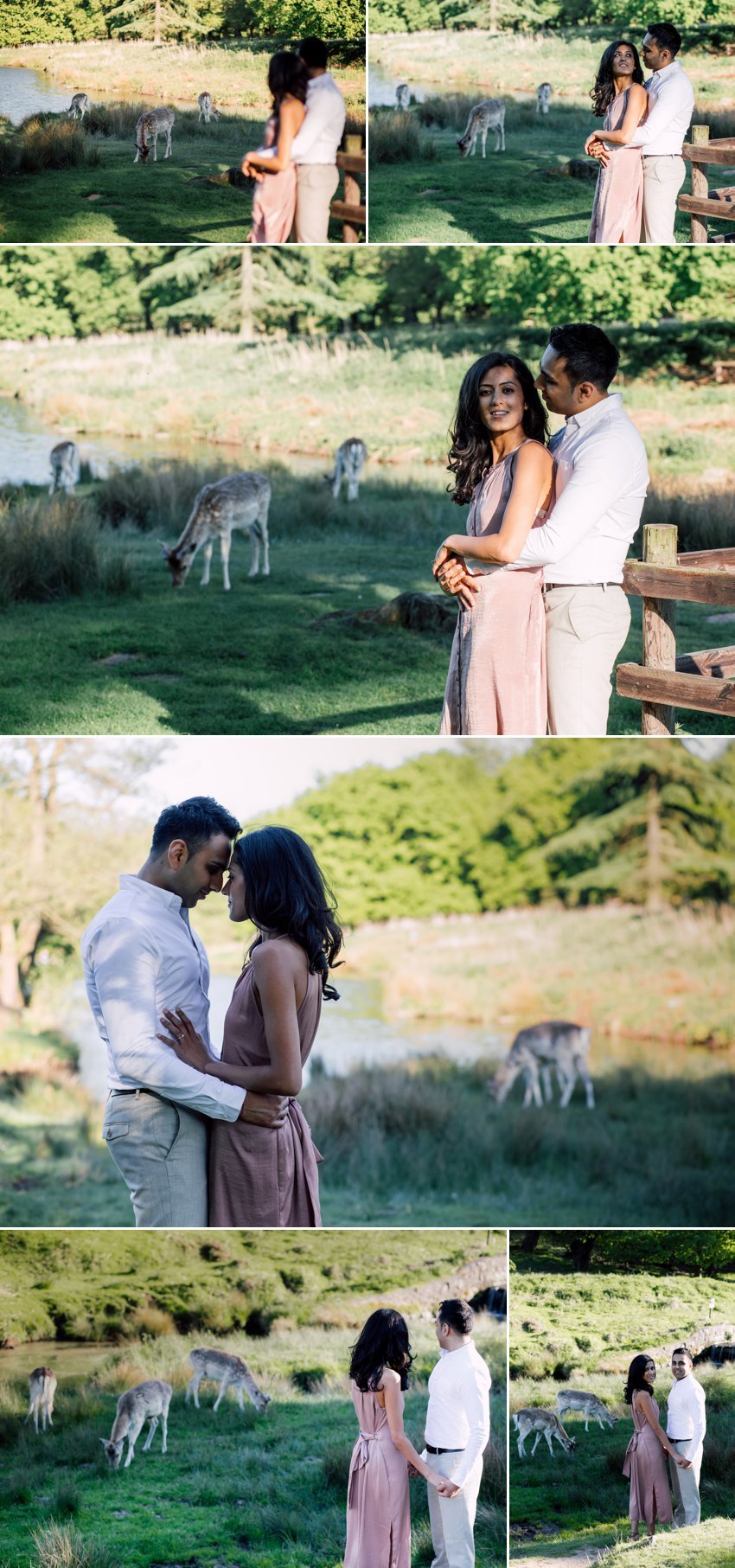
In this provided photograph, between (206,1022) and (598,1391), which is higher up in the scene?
(206,1022)

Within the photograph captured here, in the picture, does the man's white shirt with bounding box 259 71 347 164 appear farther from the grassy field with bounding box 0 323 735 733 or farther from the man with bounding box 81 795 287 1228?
the man with bounding box 81 795 287 1228

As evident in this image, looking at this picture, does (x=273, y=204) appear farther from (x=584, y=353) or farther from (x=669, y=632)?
(x=584, y=353)

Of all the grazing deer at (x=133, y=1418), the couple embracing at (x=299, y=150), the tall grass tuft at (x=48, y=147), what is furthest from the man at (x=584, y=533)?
the tall grass tuft at (x=48, y=147)

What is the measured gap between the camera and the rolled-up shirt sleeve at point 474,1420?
4.55 m

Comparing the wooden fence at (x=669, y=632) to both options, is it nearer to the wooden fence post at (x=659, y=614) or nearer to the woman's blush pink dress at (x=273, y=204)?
the wooden fence post at (x=659, y=614)

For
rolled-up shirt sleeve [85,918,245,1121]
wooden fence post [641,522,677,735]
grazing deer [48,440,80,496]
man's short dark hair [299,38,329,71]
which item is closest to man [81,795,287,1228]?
rolled-up shirt sleeve [85,918,245,1121]

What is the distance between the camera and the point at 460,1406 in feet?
14.9

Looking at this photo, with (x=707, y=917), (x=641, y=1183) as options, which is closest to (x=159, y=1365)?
(x=641, y=1183)

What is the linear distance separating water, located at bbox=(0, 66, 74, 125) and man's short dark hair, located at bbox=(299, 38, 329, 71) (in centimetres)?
165

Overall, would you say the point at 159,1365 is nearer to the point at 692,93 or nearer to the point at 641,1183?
the point at 641,1183

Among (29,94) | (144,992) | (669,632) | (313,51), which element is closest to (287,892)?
(144,992)

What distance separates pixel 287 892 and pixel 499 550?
151cm

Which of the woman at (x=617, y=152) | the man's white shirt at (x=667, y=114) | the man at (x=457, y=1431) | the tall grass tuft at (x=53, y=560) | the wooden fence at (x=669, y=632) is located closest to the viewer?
the man at (x=457, y=1431)

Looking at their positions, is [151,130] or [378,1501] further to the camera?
[151,130]
